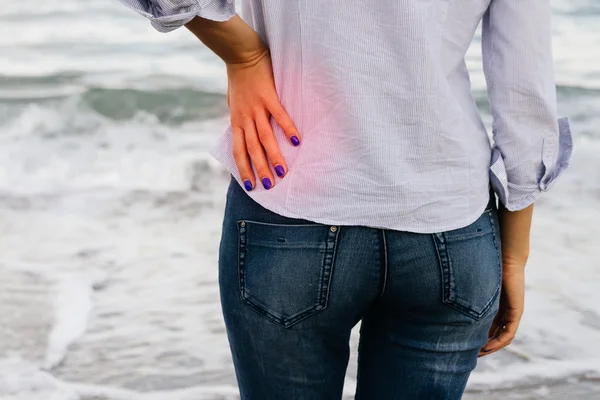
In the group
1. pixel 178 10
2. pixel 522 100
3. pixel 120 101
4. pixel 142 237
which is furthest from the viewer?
pixel 120 101

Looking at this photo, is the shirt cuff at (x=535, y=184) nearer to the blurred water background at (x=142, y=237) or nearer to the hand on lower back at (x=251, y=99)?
the hand on lower back at (x=251, y=99)

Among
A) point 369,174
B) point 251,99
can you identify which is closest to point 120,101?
point 251,99

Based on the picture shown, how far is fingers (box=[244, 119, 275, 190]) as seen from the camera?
3.15 feet

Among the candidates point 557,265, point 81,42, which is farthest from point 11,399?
point 81,42

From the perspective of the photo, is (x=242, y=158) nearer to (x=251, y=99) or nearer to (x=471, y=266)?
(x=251, y=99)

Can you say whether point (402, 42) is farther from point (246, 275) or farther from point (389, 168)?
point (246, 275)

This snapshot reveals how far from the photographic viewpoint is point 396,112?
919 mm

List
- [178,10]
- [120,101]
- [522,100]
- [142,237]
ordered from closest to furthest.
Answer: [178,10] < [522,100] < [142,237] < [120,101]

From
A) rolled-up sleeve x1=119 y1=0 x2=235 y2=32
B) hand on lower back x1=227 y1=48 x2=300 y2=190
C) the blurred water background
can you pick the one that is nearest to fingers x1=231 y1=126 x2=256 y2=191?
hand on lower back x1=227 y1=48 x2=300 y2=190

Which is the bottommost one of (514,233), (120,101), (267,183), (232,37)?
(120,101)

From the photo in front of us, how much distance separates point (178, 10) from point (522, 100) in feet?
1.34

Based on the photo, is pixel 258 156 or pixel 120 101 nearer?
pixel 258 156

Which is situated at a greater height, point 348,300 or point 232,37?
point 232,37

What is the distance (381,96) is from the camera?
3.00ft
